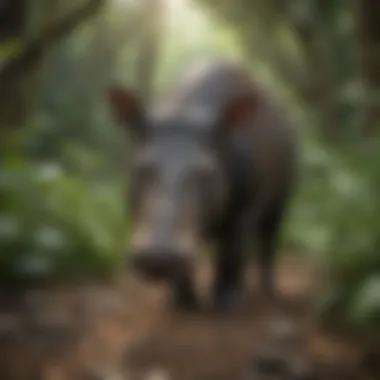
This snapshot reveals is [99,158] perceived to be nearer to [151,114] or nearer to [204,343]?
[151,114]

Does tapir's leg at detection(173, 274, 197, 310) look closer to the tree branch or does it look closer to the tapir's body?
the tapir's body

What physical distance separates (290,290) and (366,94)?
47cm

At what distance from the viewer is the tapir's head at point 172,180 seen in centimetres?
158

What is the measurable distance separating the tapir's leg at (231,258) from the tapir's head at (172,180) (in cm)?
14

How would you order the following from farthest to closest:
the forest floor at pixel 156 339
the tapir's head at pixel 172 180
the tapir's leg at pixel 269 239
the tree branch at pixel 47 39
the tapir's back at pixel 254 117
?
the tapir's leg at pixel 269 239 < the tapir's back at pixel 254 117 < the tree branch at pixel 47 39 < the tapir's head at pixel 172 180 < the forest floor at pixel 156 339

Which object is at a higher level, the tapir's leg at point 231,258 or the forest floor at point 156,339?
the tapir's leg at point 231,258

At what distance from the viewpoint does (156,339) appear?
1.67 metres

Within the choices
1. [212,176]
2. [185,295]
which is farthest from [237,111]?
[185,295]

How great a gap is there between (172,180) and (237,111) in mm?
221

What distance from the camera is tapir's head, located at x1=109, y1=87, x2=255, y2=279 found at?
1.58 m

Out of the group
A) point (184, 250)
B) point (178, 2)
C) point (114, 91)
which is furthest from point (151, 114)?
point (184, 250)

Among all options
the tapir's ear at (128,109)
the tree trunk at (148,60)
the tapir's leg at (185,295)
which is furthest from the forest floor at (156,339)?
the tree trunk at (148,60)

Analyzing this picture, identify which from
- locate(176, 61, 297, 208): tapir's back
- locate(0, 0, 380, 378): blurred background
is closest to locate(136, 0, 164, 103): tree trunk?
locate(0, 0, 380, 378): blurred background

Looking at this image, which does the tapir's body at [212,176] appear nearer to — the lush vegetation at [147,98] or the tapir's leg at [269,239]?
the tapir's leg at [269,239]
